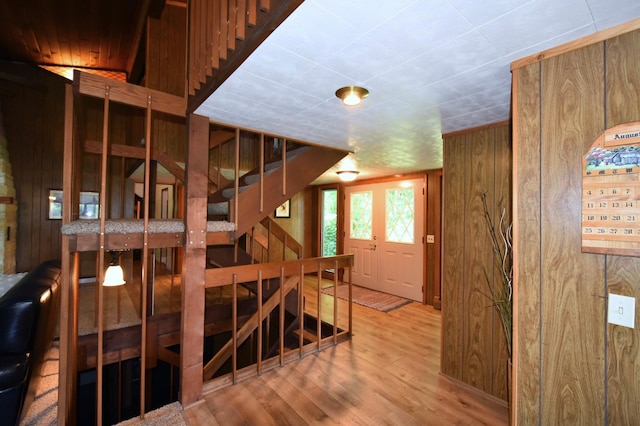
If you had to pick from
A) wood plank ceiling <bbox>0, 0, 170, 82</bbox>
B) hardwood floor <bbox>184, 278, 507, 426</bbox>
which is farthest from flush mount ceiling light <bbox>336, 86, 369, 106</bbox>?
wood plank ceiling <bbox>0, 0, 170, 82</bbox>

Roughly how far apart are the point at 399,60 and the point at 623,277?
4.15 ft

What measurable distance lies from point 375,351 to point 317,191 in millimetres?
4334

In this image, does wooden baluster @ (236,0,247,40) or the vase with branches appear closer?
wooden baluster @ (236,0,247,40)

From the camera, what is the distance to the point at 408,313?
425 cm

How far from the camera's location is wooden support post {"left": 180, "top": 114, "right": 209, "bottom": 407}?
2.13 m

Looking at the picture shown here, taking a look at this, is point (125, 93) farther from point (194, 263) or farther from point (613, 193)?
point (613, 193)

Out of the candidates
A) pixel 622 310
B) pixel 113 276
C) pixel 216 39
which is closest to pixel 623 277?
A: pixel 622 310

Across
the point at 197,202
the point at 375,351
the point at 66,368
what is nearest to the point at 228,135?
the point at 197,202

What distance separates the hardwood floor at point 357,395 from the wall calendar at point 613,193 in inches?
64.8

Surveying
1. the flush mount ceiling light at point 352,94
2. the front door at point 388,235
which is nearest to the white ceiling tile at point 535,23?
the flush mount ceiling light at point 352,94

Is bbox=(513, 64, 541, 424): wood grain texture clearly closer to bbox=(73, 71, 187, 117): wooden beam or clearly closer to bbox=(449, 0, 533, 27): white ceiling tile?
→ bbox=(449, 0, 533, 27): white ceiling tile

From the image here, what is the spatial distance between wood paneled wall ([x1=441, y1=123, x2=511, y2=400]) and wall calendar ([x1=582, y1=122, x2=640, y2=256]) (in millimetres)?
1054

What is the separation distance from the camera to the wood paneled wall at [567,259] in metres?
1.08

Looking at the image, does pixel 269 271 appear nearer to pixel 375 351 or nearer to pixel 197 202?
pixel 197 202
